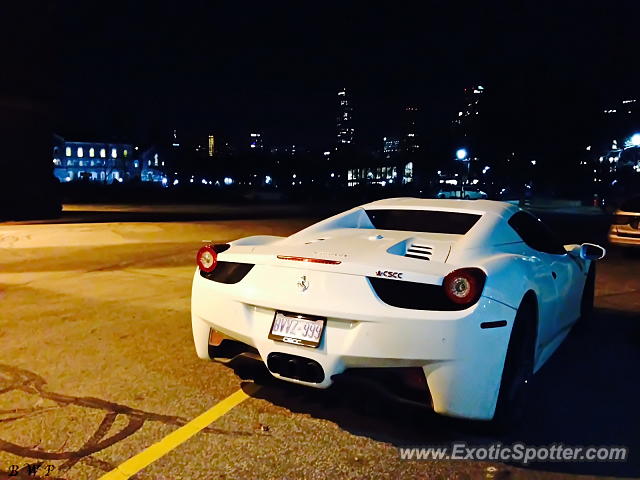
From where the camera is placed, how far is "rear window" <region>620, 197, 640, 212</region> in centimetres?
1233

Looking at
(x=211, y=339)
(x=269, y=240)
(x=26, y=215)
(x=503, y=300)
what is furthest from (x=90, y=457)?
(x=26, y=215)

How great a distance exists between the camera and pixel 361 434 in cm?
363

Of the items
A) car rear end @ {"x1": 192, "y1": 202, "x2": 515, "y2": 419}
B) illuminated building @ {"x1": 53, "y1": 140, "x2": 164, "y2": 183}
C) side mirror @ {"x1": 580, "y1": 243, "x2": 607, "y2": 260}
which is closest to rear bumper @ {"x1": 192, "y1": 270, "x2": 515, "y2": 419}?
car rear end @ {"x1": 192, "y1": 202, "x2": 515, "y2": 419}

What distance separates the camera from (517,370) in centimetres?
374

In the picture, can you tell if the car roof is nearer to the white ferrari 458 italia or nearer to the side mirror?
the white ferrari 458 italia

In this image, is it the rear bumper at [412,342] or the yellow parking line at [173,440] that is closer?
the yellow parking line at [173,440]

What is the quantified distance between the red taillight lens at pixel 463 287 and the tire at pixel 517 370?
0.49 m

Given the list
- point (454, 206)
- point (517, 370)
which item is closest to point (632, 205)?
point (454, 206)

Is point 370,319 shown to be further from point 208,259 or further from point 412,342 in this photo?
point 208,259

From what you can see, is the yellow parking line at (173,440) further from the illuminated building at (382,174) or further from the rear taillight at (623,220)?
the illuminated building at (382,174)

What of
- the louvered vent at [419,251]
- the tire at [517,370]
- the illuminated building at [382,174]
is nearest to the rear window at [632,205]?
the tire at [517,370]

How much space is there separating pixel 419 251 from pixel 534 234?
5.29ft

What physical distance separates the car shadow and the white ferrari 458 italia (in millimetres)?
191

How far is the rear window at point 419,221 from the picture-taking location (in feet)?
17.3
